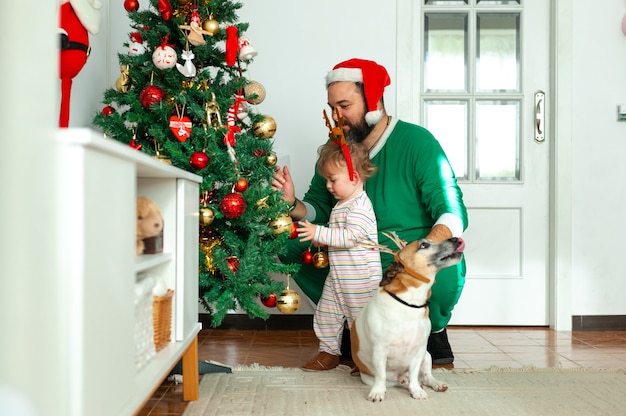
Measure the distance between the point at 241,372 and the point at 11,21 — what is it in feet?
5.77

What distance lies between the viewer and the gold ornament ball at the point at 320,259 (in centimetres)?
249

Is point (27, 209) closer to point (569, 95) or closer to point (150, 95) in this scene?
point (150, 95)

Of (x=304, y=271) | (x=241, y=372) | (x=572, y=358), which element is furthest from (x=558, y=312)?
(x=241, y=372)

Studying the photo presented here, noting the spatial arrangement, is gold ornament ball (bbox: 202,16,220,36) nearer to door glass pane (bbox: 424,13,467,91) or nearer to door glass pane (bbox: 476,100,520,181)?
door glass pane (bbox: 424,13,467,91)

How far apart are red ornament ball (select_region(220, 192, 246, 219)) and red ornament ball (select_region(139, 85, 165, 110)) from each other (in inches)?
15.9

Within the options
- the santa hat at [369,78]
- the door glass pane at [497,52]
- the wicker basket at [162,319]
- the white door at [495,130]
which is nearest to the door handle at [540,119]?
the white door at [495,130]

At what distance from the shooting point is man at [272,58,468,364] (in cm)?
248

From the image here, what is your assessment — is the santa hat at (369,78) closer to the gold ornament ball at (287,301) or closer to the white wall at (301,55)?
the white wall at (301,55)

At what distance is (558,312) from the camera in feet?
10.9

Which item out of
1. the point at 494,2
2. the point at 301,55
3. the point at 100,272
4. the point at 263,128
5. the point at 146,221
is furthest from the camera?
the point at 494,2

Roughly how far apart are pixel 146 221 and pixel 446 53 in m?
2.42

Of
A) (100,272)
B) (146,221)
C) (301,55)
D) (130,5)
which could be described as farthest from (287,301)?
(301,55)

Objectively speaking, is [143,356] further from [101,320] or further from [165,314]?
[101,320]

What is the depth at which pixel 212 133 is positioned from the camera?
84.4 inches
